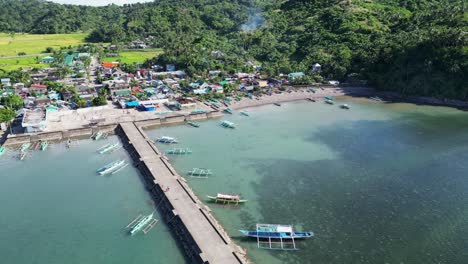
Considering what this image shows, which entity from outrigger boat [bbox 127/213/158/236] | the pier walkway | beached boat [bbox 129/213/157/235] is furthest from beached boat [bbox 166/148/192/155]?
outrigger boat [bbox 127/213/158/236]

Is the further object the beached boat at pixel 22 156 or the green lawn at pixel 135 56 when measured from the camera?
the green lawn at pixel 135 56

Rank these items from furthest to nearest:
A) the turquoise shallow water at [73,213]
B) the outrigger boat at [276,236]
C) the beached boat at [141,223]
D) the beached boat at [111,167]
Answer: the beached boat at [111,167]
the beached boat at [141,223]
the outrigger boat at [276,236]
the turquoise shallow water at [73,213]

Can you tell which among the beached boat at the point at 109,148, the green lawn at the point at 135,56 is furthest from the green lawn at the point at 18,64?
the beached boat at the point at 109,148

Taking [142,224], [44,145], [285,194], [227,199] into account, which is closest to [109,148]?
[44,145]

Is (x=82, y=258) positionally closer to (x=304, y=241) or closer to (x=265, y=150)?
(x=304, y=241)

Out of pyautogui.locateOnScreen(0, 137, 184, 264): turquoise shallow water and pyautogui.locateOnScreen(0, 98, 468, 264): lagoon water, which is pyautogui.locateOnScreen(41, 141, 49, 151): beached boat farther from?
pyautogui.locateOnScreen(0, 137, 184, 264): turquoise shallow water

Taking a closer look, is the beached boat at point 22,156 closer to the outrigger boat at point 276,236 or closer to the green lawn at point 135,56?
the outrigger boat at point 276,236
